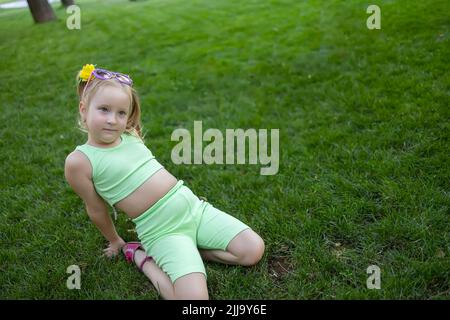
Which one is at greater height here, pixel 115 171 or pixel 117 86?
pixel 117 86

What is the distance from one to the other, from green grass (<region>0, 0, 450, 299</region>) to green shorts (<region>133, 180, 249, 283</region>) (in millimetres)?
174

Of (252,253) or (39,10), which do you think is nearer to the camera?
(252,253)

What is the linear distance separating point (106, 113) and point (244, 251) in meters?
1.12

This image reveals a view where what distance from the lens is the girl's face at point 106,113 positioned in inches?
92.0

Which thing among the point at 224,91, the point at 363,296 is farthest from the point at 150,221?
the point at 224,91

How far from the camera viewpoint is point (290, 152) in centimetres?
365

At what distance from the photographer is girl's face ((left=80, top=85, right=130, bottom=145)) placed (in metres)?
2.34

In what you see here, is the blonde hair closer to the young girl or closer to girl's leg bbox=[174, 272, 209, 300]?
the young girl

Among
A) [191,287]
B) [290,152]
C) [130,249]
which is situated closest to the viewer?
[191,287]

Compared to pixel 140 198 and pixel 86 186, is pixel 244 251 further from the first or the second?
pixel 86 186

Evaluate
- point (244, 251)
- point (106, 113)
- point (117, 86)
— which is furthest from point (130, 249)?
point (117, 86)

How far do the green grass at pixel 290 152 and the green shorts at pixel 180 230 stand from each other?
6.9 inches

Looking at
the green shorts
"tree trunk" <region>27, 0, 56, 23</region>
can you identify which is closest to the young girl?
the green shorts

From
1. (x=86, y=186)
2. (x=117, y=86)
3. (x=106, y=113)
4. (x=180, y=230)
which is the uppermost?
(x=117, y=86)
